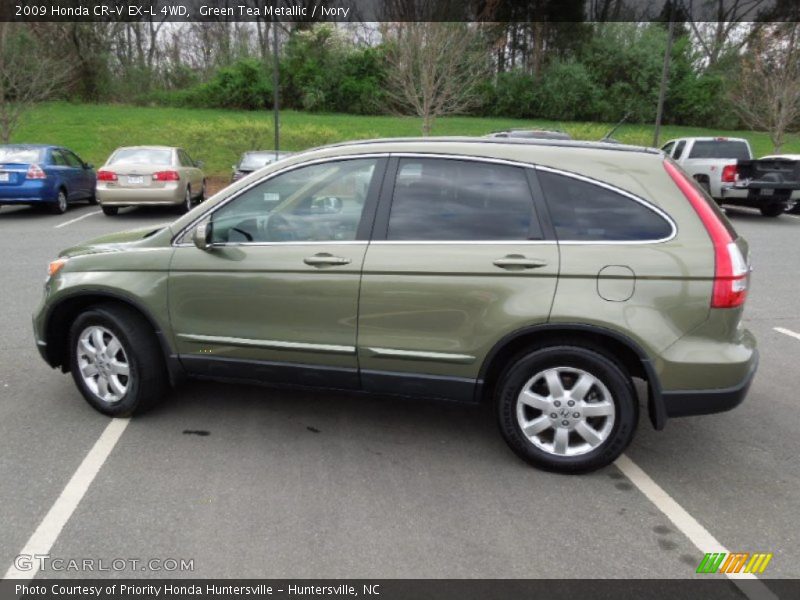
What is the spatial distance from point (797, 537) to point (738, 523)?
0.79 feet

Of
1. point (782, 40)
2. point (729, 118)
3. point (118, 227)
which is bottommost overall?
point (118, 227)

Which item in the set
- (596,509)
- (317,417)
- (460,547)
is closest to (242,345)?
(317,417)

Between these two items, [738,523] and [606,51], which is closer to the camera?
[738,523]

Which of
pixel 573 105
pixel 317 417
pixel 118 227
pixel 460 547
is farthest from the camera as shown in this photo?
pixel 573 105

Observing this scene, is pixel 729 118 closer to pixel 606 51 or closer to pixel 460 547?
pixel 606 51

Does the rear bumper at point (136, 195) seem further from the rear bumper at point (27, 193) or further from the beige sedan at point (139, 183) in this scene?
the rear bumper at point (27, 193)

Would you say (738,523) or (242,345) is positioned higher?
(242,345)

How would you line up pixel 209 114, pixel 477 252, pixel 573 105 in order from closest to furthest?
pixel 477 252, pixel 209 114, pixel 573 105

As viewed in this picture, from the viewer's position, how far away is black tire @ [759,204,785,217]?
15.1m

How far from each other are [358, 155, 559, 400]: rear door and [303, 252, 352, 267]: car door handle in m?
0.15

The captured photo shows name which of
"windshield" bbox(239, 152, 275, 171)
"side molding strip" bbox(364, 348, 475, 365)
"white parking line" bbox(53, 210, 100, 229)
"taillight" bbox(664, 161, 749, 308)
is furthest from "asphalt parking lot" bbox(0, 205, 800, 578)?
"windshield" bbox(239, 152, 275, 171)

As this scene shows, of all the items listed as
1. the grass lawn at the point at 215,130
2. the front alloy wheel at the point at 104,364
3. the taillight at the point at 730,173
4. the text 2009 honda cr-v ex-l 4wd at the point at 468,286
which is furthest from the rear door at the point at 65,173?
the taillight at the point at 730,173

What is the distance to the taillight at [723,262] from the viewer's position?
10.3 ft

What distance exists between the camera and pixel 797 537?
9.52ft
